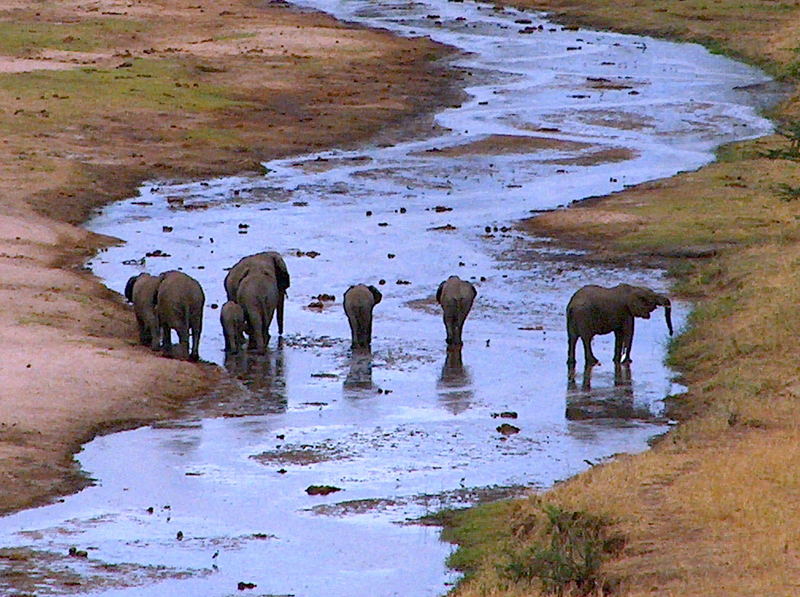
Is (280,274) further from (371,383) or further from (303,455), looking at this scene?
(303,455)

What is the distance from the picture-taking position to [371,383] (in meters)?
22.2

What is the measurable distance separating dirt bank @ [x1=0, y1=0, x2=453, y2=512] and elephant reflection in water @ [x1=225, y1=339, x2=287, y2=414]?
19.4 inches

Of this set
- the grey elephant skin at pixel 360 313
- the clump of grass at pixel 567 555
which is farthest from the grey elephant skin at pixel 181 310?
the clump of grass at pixel 567 555

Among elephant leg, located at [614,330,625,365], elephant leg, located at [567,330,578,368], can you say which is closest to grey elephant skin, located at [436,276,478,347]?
elephant leg, located at [567,330,578,368]

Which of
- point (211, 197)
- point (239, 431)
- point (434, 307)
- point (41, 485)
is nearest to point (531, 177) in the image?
point (211, 197)

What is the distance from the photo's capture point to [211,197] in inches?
1481

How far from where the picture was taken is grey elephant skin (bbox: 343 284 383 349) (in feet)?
78.4

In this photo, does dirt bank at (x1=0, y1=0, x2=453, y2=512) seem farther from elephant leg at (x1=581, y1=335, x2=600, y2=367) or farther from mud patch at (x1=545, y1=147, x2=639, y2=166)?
mud patch at (x1=545, y1=147, x2=639, y2=166)

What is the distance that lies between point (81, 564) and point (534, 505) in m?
3.80

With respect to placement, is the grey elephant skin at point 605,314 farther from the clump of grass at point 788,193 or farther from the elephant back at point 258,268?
the clump of grass at point 788,193

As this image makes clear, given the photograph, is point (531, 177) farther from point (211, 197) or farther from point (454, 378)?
point (454, 378)

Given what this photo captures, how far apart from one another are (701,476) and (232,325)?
9.92 metres

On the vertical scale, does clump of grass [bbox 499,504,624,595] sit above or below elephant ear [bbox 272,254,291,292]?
below

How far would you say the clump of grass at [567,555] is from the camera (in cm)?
1284
